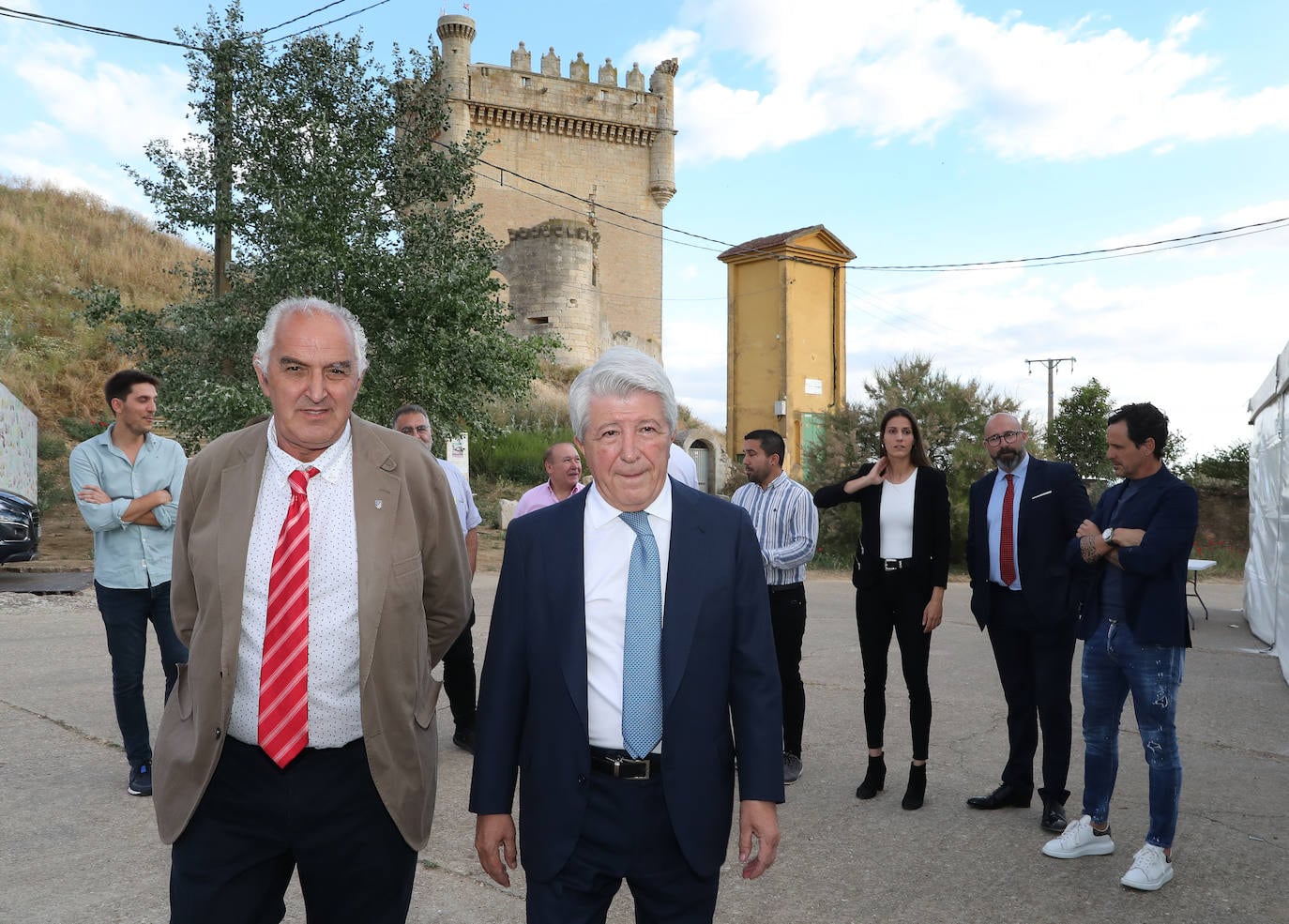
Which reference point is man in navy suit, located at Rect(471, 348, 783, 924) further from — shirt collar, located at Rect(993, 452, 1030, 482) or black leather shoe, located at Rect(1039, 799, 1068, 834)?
shirt collar, located at Rect(993, 452, 1030, 482)

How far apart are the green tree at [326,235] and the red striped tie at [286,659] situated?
44.9ft

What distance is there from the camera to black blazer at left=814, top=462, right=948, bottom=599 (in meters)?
5.15

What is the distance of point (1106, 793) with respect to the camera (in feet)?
14.3

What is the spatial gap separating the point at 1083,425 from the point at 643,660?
35.3 metres

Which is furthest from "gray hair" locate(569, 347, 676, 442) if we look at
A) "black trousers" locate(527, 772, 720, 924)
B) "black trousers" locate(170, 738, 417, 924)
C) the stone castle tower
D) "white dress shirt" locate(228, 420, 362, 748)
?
the stone castle tower

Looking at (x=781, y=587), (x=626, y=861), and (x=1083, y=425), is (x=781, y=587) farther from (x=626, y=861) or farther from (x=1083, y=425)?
(x=1083, y=425)

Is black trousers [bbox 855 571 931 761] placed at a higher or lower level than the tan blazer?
lower

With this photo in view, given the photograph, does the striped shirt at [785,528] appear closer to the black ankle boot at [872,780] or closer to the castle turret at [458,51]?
the black ankle boot at [872,780]

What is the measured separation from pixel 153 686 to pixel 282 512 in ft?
19.4

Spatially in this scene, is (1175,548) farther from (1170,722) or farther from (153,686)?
(153,686)

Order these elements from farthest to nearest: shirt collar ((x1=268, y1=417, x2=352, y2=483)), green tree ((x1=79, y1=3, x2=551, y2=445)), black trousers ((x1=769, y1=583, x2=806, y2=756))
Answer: green tree ((x1=79, y1=3, x2=551, y2=445)) < black trousers ((x1=769, y1=583, x2=806, y2=756)) < shirt collar ((x1=268, y1=417, x2=352, y2=483))

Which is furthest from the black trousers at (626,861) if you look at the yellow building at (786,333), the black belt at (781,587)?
the yellow building at (786,333)

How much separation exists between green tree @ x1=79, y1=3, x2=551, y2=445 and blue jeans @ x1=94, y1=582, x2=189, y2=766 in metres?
10.8

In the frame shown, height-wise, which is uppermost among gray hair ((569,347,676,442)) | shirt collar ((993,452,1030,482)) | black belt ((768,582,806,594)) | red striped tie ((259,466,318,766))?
gray hair ((569,347,676,442))
